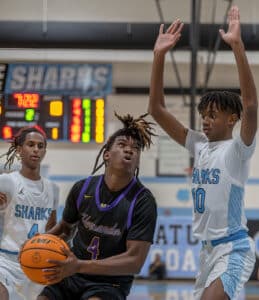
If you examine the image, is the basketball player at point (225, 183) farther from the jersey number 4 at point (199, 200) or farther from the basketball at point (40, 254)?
the basketball at point (40, 254)

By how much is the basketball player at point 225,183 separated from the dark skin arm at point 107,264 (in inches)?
18.6

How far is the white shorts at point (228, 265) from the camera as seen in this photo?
3846 mm

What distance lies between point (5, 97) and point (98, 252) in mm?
7406

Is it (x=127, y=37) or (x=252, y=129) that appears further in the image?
(x=127, y=37)

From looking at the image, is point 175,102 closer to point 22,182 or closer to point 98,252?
point 22,182

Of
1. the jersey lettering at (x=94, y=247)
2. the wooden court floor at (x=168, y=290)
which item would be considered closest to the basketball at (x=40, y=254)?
the jersey lettering at (x=94, y=247)

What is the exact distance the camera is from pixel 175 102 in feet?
48.8

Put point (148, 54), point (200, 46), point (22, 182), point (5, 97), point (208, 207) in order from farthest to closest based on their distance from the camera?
point (148, 54)
point (200, 46)
point (5, 97)
point (22, 182)
point (208, 207)

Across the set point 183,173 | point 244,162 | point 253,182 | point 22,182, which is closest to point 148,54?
point 183,173

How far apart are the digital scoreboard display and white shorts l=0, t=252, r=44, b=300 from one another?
589 centimetres

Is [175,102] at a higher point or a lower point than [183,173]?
higher

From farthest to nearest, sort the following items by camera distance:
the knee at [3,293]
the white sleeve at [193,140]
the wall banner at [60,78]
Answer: the wall banner at [60,78] → the knee at [3,293] → the white sleeve at [193,140]

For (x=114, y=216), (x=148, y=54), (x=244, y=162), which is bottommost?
(x=114, y=216)

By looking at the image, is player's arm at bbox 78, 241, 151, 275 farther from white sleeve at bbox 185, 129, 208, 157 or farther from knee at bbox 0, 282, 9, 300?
knee at bbox 0, 282, 9, 300
